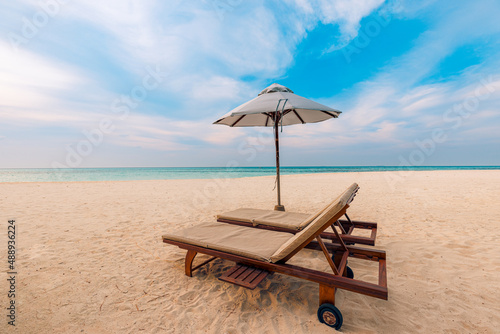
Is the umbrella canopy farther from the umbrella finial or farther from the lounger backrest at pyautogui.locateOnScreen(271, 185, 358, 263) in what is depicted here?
the lounger backrest at pyautogui.locateOnScreen(271, 185, 358, 263)

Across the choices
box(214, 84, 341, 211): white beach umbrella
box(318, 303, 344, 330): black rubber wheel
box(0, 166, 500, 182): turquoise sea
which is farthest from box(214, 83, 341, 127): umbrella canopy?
box(0, 166, 500, 182): turquoise sea

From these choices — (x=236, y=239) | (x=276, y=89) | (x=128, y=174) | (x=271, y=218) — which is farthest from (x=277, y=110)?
(x=128, y=174)

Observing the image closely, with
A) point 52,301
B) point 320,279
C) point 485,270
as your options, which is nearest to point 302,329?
point 320,279

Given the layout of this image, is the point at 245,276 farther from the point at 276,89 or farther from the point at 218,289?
the point at 276,89

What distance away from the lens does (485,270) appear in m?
3.05

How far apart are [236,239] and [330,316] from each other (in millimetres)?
1433

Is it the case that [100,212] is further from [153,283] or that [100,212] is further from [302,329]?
[302,329]

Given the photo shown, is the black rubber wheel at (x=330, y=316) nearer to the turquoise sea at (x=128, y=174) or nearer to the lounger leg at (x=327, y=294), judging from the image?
the lounger leg at (x=327, y=294)

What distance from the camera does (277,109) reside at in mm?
4078

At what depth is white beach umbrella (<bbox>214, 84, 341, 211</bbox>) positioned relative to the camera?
415 cm

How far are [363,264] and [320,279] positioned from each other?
176 cm

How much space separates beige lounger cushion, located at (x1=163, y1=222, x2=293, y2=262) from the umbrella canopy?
87.7 inches

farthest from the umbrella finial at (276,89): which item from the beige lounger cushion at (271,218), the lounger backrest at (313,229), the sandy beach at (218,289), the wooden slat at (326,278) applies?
the wooden slat at (326,278)

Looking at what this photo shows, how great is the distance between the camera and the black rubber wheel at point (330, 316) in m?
2.04
